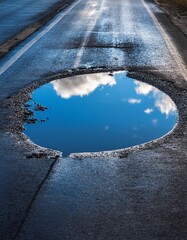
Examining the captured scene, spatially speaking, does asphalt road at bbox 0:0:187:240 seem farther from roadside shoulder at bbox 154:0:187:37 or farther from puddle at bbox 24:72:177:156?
roadside shoulder at bbox 154:0:187:37

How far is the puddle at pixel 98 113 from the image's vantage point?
669 cm

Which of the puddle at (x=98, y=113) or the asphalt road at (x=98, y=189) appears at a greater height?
the asphalt road at (x=98, y=189)

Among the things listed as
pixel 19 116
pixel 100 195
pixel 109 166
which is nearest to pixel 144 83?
pixel 19 116

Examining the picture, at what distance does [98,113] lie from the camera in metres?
7.95

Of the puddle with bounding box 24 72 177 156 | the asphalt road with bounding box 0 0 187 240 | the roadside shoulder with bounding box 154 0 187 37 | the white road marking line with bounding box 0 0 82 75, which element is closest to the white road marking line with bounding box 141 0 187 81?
the asphalt road with bounding box 0 0 187 240

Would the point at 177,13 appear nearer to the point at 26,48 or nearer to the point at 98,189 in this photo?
the point at 26,48

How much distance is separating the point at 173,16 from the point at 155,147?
1543 cm

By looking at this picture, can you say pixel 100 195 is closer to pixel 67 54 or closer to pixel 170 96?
pixel 170 96

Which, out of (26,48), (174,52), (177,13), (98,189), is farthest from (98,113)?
A: (177,13)

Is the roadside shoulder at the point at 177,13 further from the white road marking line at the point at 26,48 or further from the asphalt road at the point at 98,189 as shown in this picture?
the asphalt road at the point at 98,189

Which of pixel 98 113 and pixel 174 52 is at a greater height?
pixel 98 113

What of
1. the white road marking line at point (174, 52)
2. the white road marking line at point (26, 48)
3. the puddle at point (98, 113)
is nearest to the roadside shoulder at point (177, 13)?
the white road marking line at point (174, 52)

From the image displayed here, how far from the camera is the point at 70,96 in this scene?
9.01 metres

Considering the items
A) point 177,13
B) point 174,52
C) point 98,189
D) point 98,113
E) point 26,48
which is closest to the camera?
point 98,189
